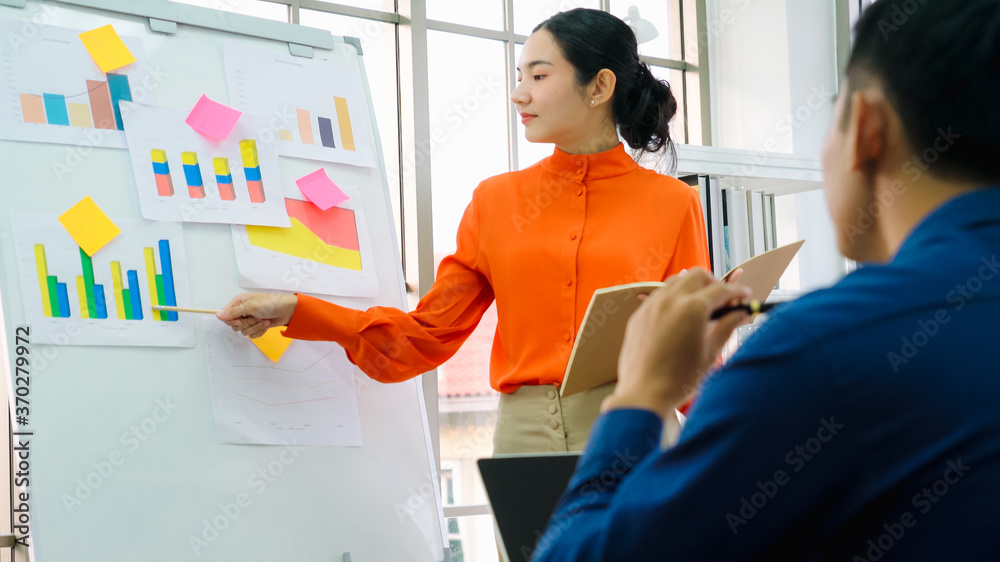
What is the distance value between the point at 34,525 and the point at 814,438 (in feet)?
4.41

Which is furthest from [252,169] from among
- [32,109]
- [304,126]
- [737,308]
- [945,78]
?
[945,78]

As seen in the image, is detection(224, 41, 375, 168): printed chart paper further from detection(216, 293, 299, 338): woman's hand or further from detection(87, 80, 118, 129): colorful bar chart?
detection(216, 293, 299, 338): woman's hand

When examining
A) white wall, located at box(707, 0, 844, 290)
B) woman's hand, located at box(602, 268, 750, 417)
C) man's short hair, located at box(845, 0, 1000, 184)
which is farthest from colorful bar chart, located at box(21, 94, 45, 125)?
white wall, located at box(707, 0, 844, 290)

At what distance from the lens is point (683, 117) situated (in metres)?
3.64

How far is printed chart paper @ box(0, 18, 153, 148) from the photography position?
1.58m

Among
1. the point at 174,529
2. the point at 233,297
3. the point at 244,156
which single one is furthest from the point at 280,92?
the point at 174,529

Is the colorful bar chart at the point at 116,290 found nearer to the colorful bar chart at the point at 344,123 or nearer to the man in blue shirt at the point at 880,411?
the colorful bar chart at the point at 344,123

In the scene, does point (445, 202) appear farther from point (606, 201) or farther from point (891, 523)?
point (891, 523)

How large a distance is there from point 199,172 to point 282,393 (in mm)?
489

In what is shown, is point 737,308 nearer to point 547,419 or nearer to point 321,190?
point 547,419

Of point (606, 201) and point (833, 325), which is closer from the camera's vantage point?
point (833, 325)

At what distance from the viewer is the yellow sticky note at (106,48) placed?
5.57ft

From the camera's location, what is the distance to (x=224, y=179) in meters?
1.77

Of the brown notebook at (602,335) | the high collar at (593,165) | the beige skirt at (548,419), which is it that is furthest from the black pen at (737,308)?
the high collar at (593,165)
